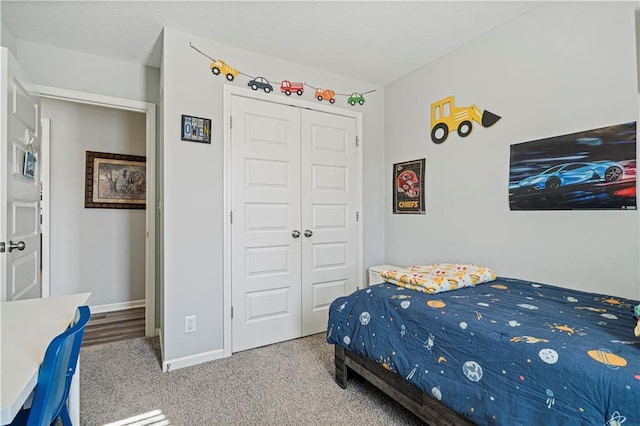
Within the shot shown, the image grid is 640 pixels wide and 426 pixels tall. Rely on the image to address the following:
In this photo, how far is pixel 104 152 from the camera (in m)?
3.75

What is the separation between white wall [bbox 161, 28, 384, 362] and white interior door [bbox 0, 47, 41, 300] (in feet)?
2.63

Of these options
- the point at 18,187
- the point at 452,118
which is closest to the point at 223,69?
the point at 18,187

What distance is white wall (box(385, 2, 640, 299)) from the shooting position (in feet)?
5.84

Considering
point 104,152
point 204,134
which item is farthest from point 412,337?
point 104,152

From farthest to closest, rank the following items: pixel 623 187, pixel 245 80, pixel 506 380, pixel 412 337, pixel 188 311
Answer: pixel 245 80, pixel 188 311, pixel 623 187, pixel 412 337, pixel 506 380

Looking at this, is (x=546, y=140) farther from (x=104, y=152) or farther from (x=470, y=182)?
(x=104, y=152)

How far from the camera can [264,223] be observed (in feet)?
9.01

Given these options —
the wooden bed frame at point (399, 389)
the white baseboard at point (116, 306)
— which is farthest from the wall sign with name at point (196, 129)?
the white baseboard at point (116, 306)

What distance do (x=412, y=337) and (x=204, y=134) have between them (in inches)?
80.3

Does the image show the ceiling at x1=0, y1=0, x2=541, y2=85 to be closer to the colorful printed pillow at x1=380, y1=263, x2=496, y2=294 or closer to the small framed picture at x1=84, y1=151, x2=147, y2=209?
the small framed picture at x1=84, y1=151, x2=147, y2=209

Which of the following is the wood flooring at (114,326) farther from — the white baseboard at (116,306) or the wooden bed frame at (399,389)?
the wooden bed frame at (399,389)

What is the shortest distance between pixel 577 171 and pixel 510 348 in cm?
134

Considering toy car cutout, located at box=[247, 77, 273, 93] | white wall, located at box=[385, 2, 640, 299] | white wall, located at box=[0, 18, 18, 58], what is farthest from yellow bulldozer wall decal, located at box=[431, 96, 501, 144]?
white wall, located at box=[0, 18, 18, 58]

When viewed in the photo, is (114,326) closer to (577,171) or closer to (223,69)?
(223,69)
